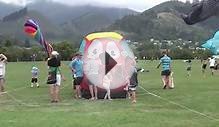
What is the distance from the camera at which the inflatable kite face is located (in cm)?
1756

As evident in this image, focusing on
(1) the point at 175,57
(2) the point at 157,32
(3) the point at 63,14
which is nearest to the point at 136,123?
(1) the point at 175,57

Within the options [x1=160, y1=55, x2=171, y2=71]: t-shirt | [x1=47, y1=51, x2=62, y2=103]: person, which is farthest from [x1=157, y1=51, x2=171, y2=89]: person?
[x1=47, y1=51, x2=62, y2=103]: person

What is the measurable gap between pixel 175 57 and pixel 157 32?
34.0 meters

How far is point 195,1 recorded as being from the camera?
6348mm

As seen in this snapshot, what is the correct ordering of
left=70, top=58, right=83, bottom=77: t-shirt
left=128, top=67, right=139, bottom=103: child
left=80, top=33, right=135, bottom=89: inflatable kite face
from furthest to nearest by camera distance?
left=70, top=58, right=83, bottom=77: t-shirt < left=80, top=33, right=135, bottom=89: inflatable kite face < left=128, top=67, right=139, bottom=103: child

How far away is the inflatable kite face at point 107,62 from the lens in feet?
57.6

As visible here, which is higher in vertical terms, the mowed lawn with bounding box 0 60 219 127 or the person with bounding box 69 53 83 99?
the person with bounding box 69 53 83 99

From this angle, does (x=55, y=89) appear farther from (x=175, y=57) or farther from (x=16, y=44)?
(x=16, y=44)

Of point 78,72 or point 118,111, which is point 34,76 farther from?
point 118,111

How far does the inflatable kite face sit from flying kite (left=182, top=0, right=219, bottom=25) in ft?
37.6

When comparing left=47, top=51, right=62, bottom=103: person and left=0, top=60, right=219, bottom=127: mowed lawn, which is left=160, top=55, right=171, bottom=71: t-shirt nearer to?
left=0, top=60, right=219, bottom=127: mowed lawn

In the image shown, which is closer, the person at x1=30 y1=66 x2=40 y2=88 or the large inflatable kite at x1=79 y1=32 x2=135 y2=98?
the large inflatable kite at x1=79 y1=32 x2=135 y2=98

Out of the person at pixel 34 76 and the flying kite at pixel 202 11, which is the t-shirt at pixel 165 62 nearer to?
the person at pixel 34 76

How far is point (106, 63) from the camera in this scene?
57.4ft
